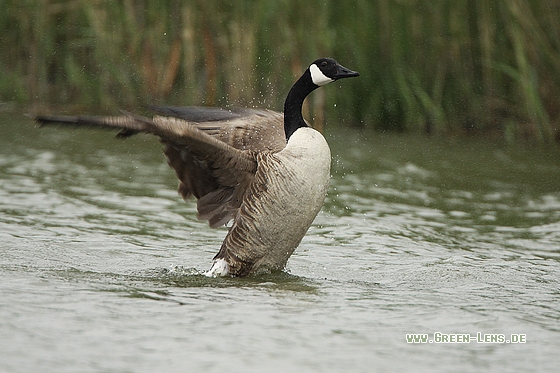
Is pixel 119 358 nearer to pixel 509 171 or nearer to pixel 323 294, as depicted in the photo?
pixel 323 294

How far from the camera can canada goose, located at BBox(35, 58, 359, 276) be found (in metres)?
6.05

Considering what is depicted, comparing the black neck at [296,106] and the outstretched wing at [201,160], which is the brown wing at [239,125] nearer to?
the black neck at [296,106]

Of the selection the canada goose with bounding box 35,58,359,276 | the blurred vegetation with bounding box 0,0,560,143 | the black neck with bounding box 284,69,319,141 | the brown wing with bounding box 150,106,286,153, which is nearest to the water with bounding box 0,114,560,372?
the canada goose with bounding box 35,58,359,276

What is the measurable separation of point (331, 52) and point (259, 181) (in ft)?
14.1

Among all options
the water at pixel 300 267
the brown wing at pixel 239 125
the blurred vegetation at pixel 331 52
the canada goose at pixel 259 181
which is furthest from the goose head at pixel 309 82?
the blurred vegetation at pixel 331 52

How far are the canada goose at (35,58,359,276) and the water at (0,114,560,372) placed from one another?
30 cm

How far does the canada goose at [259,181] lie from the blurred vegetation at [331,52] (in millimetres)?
3615

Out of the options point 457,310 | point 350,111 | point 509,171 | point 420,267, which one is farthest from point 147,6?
point 457,310

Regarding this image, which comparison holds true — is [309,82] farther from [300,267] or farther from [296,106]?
[300,267]

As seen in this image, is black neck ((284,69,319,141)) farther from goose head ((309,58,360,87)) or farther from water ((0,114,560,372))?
water ((0,114,560,372))

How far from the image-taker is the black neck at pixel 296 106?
20.8 feet

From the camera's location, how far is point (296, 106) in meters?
6.41

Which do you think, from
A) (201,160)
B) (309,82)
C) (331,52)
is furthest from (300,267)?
(331,52)

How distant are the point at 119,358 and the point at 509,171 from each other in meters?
6.40
